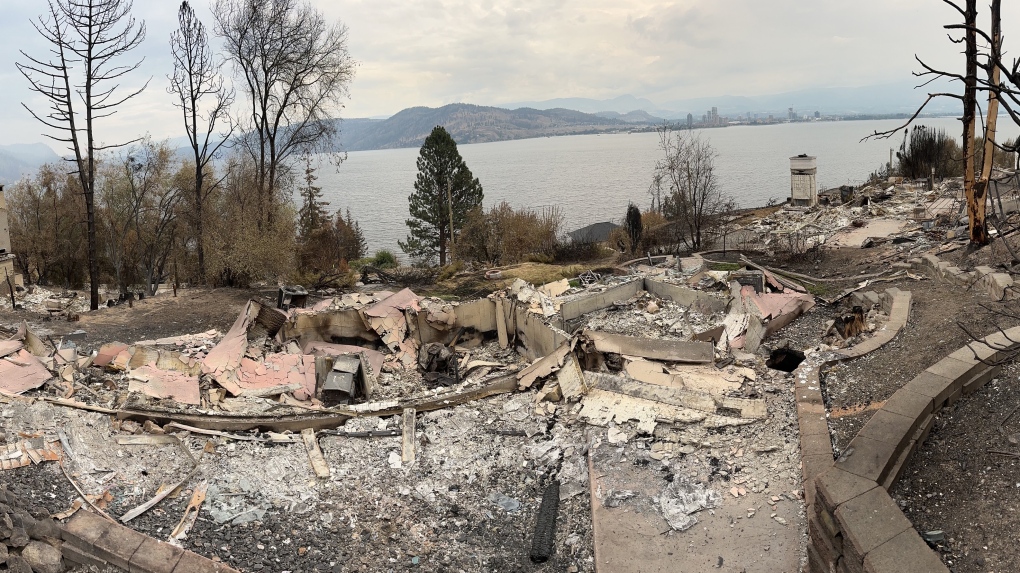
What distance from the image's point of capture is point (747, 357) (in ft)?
28.2

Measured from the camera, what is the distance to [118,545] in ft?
16.5

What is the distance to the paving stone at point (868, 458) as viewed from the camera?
4.23m

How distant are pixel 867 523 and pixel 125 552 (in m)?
5.18

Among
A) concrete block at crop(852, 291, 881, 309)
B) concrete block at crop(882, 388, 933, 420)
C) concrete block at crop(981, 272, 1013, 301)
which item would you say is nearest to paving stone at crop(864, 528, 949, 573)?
concrete block at crop(882, 388, 933, 420)

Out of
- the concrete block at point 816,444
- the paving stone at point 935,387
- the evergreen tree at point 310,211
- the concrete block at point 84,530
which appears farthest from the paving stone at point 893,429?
the evergreen tree at point 310,211

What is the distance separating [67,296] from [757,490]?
22047 millimetres

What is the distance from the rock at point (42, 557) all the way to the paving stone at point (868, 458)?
5557 millimetres

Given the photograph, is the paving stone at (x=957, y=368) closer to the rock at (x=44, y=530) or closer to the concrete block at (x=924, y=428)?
the concrete block at (x=924, y=428)

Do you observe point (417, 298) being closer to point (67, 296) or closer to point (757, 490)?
point (757, 490)

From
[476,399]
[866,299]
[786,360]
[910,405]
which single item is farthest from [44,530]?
[866,299]

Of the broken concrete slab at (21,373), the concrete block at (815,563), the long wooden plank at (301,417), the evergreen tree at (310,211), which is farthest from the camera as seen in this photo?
the evergreen tree at (310,211)

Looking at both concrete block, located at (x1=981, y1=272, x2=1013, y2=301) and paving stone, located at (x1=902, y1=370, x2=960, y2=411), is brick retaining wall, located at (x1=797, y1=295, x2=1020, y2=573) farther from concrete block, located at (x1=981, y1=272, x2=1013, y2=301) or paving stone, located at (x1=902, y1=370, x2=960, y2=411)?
concrete block, located at (x1=981, y1=272, x2=1013, y2=301)

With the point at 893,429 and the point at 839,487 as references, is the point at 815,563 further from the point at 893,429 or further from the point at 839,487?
the point at 893,429

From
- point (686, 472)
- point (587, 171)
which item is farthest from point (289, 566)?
point (587, 171)
